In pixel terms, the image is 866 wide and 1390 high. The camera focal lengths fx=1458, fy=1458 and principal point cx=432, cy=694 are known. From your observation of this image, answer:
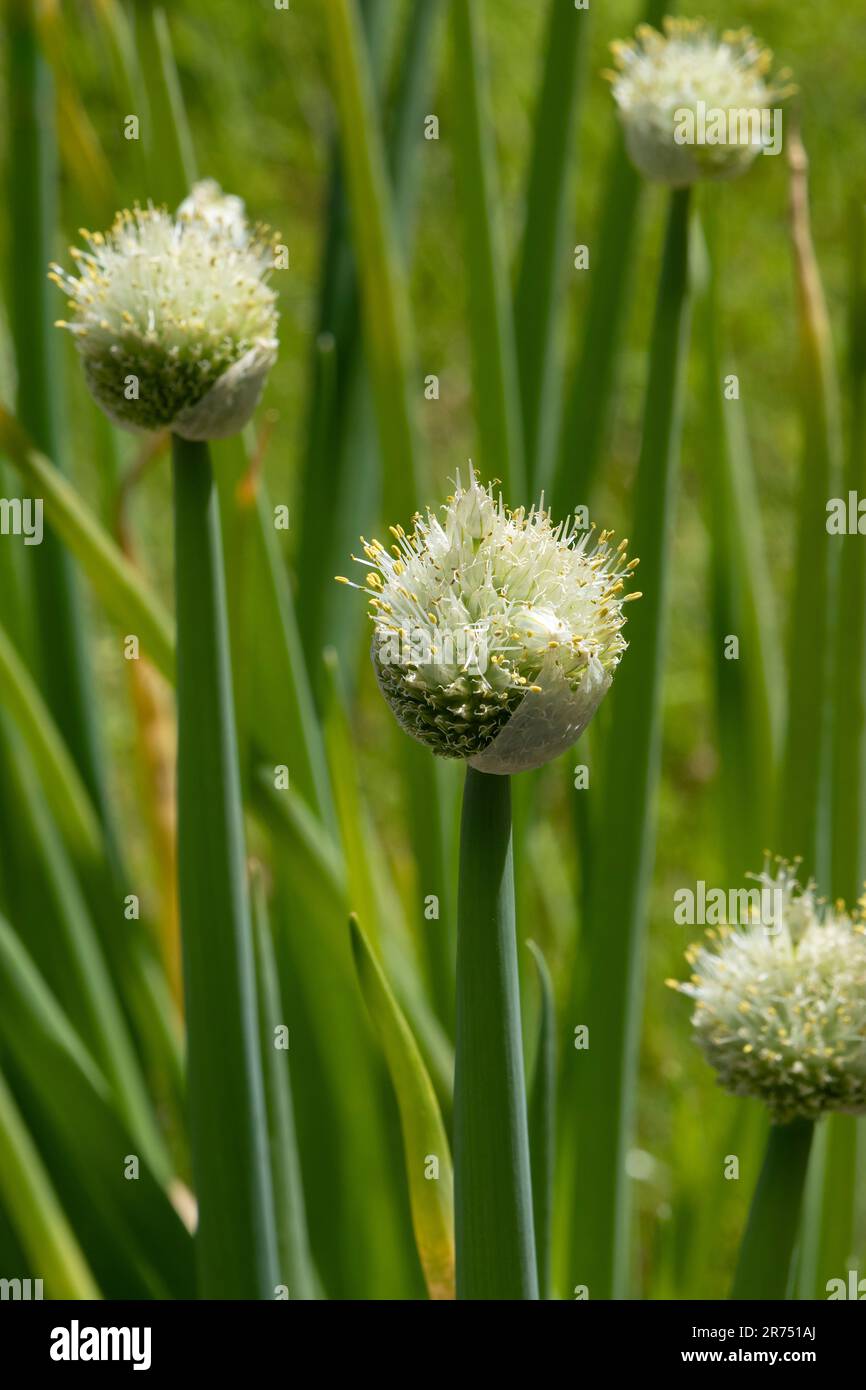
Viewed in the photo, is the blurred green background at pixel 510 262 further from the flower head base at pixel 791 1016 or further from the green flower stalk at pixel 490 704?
the green flower stalk at pixel 490 704

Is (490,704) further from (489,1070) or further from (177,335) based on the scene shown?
(177,335)

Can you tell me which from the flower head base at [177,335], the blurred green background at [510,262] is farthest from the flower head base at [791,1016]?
the blurred green background at [510,262]

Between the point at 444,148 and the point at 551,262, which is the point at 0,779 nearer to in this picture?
the point at 551,262

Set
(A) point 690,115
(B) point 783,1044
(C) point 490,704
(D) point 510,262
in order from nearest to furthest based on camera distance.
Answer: (C) point 490,704 < (B) point 783,1044 < (A) point 690,115 < (D) point 510,262

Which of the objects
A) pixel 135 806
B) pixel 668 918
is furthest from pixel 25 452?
pixel 135 806

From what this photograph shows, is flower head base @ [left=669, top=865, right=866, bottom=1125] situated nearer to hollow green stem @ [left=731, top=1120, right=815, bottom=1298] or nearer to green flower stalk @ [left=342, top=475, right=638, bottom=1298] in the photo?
hollow green stem @ [left=731, top=1120, right=815, bottom=1298]

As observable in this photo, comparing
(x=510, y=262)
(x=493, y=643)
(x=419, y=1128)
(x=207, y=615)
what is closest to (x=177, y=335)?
(x=207, y=615)
